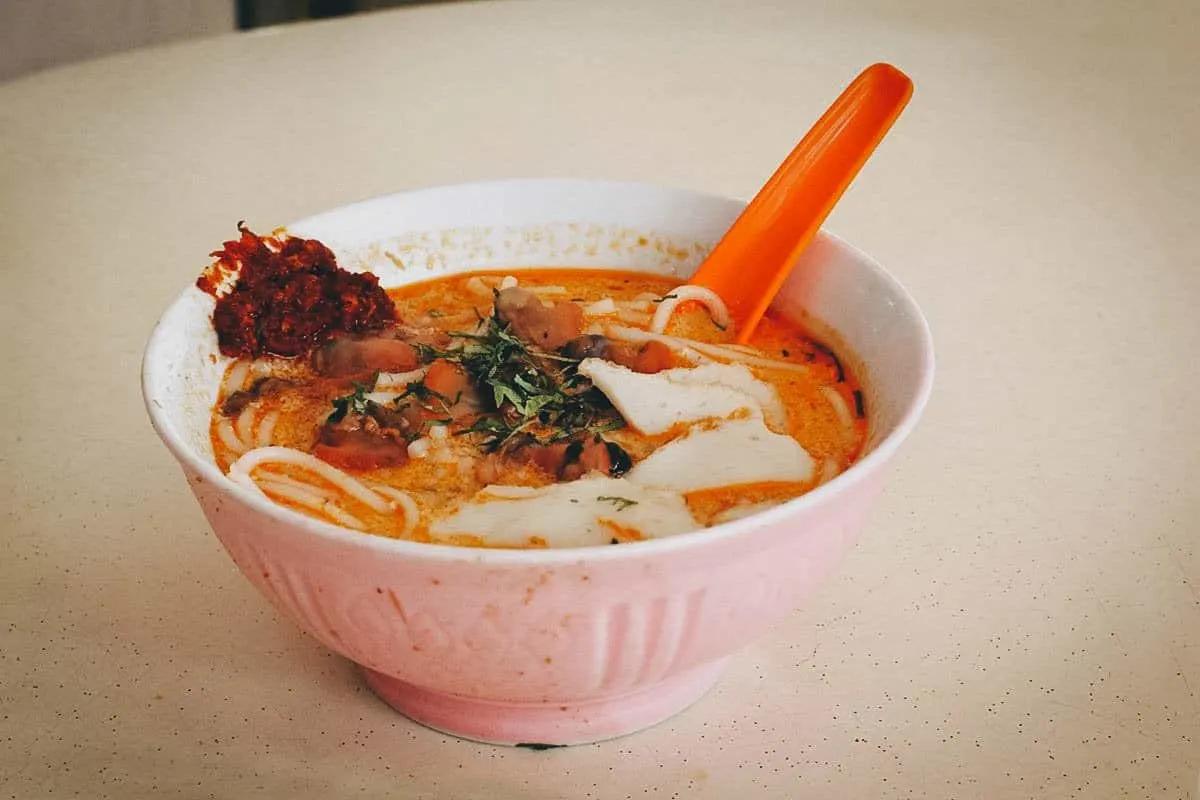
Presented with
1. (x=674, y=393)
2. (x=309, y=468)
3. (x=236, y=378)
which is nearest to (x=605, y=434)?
(x=674, y=393)

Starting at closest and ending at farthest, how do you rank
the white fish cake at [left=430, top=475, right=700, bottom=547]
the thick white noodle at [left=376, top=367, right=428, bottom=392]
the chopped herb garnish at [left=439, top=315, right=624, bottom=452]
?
the white fish cake at [left=430, top=475, right=700, bottom=547], the chopped herb garnish at [left=439, top=315, right=624, bottom=452], the thick white noodle at [left=376, top=367, right=428, bottom=392]

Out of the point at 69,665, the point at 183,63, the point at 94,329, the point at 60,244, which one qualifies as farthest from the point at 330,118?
the point at 69,665

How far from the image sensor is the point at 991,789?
6.68 feet

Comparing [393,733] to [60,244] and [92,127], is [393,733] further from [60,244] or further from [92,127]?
[92,127]

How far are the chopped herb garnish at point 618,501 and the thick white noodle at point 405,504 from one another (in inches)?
11.8

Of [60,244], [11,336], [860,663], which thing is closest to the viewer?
[860,663]

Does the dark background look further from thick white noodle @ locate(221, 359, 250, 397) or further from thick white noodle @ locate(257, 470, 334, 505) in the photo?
thick white noodle @ locate(257, 470, 334, 505)

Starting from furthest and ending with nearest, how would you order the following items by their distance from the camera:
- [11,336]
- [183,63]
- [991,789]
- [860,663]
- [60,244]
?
[183,63]
[60,244]
[11,336]
[860,663]
[991,789]

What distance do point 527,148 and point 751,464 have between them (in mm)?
2534

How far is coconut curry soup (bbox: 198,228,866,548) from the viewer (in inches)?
81.4

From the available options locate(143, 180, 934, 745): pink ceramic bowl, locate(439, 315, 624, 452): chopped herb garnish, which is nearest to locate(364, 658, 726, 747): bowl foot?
locate(143, 180, 934, 745): pink ceramic bowl

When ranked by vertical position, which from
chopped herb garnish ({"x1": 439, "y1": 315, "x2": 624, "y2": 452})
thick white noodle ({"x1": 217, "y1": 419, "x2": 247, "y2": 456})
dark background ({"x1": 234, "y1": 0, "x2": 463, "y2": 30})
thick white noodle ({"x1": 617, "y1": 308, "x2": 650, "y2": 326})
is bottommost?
dark background ({"x1": 234, "y1": 0, "x2": 463, "y2": 30})

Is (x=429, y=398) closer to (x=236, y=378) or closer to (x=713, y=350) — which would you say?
(x=236, y=378)

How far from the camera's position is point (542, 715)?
210cm
